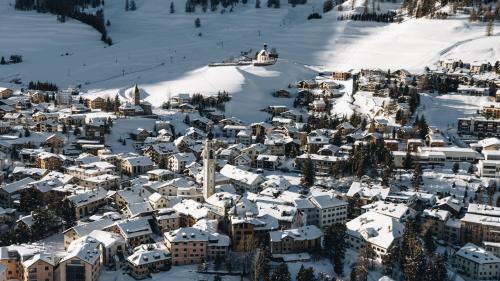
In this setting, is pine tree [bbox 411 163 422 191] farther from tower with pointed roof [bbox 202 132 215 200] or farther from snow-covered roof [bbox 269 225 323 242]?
tower with pointed roof [bbox 202 132 215 200]

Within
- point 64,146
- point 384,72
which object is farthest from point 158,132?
point 384,72

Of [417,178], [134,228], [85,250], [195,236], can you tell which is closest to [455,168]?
[417,178]

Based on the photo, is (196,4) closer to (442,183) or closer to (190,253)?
(442,183)

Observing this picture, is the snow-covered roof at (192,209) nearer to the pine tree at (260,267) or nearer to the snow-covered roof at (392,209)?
the pine tree at (260,267)

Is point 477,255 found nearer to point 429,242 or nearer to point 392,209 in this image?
point 429,242

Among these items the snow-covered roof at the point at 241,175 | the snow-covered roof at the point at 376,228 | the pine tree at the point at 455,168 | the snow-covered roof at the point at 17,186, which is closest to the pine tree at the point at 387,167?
the pine tree at the point at 455,168

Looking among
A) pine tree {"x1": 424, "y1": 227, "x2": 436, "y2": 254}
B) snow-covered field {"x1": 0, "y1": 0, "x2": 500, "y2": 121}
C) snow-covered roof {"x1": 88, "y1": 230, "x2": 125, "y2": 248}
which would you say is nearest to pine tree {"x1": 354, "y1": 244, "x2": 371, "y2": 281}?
pine tree {"x1": 424, "y1": 227, "x2": 436, "y2": 254}
